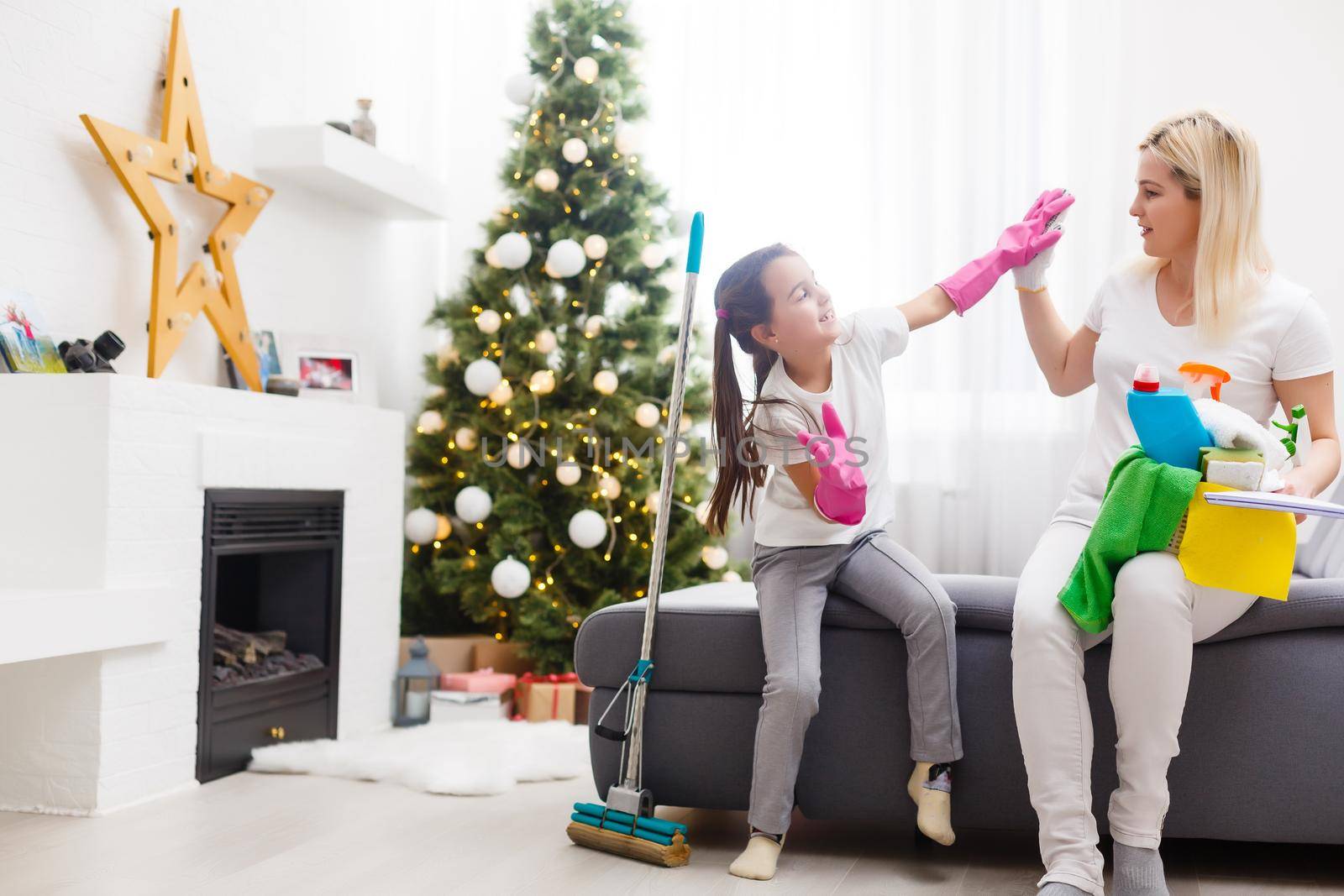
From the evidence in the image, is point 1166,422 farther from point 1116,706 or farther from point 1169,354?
point 1116,706

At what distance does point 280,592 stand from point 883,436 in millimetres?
1796

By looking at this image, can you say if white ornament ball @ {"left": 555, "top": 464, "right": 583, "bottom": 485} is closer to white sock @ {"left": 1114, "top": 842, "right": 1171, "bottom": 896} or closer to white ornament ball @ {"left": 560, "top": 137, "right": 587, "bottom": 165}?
white ornament ball @ {"left": 560, "top": 137, "right": 587, "bottom": 165}

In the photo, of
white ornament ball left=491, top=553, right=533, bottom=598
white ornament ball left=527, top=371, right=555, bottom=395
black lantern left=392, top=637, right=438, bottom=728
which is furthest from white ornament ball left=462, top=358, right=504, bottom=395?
black lantern left=392, top=637, right=438, bottom=728

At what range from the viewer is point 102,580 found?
241 centimetres

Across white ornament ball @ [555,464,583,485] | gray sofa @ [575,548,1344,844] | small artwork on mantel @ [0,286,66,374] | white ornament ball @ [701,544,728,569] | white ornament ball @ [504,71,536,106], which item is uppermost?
white ornament ball @ [504,71,536,106]

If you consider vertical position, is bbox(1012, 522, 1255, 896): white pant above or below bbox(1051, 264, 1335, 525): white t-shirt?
Result: below

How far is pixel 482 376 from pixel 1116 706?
7.64 ft

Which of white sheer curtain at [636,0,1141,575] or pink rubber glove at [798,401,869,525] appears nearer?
pink rubber glove at [798,401,869,525]

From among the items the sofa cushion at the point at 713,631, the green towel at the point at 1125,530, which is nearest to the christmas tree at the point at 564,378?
the sofa cushion at the point at 713,631

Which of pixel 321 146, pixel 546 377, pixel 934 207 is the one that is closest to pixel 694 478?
pixel 546 377

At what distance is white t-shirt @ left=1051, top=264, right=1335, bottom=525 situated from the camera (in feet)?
6.27

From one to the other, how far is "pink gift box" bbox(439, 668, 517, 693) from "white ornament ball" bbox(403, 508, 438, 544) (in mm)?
436

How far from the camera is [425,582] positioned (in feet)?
12.5

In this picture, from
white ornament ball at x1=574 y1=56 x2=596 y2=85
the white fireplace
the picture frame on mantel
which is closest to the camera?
the white fireplace
